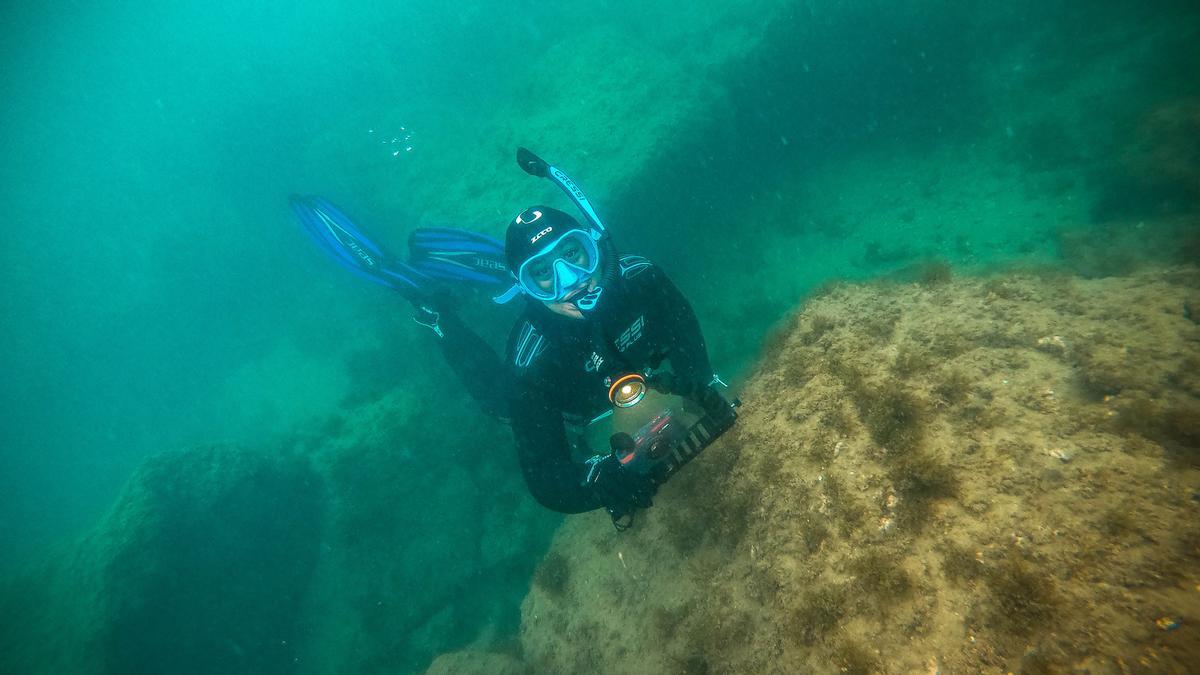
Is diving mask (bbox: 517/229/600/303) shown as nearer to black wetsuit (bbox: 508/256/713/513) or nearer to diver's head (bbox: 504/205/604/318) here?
diver's head (bbox: 504/205/604/318)

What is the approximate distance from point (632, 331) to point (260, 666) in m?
9.71

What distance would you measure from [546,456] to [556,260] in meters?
1.81

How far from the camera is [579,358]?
4449 mm

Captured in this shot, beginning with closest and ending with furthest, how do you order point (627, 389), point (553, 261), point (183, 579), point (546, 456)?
point (627, 389), point (546, 456), point (553, 261), point (183, 579)

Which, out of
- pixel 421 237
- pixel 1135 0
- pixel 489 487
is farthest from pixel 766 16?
pixel 489 487

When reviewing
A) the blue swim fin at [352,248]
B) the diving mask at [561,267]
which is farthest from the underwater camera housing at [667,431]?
the blue swim fin at [352,248]

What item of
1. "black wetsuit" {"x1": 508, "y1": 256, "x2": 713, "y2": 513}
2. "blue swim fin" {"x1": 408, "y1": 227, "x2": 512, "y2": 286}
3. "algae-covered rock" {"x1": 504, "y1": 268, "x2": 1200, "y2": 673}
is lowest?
"algae-covered rock" {"x1": 504, "y1": 268, "x2": 1200, "y2": 673}

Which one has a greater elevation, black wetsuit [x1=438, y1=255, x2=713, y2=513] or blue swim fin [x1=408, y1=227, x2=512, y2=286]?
blue swim fin [x1=408, y1=227, x2=512, y2=286]

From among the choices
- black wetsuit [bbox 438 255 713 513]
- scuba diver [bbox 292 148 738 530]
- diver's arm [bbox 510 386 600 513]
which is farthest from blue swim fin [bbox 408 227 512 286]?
diver's arm [bbox 510 386 600 513]

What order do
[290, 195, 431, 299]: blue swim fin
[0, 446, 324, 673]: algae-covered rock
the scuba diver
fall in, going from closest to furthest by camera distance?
the scuba diver, [0, 446, 324, 673]: algae-covered rock, [290, 195, 431, 299]: blue swim fin

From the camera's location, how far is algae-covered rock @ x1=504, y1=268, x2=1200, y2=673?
1838 millimetres

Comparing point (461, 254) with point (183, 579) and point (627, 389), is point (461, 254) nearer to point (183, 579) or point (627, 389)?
point (627, 389)

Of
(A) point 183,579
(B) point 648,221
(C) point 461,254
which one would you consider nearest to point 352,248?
(C) point 461,254

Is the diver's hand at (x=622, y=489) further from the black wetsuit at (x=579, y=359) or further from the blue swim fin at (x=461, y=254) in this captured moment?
the blue swim fin at (x=461, y=254)
